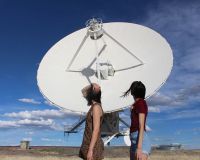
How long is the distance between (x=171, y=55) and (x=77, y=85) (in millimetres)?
6624

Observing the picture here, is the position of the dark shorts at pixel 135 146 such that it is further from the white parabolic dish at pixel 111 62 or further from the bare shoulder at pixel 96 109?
the white parabolic dish at pixel 111 62

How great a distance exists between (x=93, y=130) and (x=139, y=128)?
2.76 feet

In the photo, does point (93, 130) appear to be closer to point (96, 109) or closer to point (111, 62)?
point (96, 109)

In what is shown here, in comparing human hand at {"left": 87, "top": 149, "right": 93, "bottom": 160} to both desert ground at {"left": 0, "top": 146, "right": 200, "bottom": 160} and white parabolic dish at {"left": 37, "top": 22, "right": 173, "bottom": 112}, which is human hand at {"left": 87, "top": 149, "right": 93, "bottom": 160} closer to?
white parabolic dish at {"left": 37, "top": 22, "right": 173, "bottom": 112}

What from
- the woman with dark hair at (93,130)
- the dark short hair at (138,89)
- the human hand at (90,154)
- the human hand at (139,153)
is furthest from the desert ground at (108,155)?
the human hand at (90,154)

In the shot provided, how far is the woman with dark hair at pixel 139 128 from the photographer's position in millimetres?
7680

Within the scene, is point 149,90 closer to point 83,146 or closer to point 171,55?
point 171,55

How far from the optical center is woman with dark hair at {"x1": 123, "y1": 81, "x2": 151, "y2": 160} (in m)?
7.68

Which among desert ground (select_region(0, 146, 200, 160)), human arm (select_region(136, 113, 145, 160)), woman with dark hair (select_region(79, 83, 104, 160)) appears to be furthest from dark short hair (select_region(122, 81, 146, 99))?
desert ground (select_region(0, 146, 200, 160))

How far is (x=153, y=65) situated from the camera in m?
27.8

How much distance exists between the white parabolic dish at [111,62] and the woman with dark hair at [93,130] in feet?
57.6

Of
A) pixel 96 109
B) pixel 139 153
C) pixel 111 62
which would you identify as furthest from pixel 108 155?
pixel 139 153

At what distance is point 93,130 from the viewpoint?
770 centimetres

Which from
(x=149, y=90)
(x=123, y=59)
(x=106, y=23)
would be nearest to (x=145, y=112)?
(x=149, y=90)
